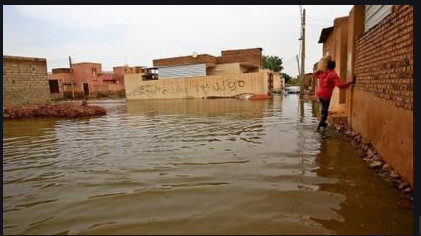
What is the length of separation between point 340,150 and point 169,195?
376 centimetres

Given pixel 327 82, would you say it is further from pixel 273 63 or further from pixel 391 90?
pixel 273 63

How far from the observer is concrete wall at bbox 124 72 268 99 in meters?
29.9

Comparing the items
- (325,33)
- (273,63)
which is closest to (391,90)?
(325,33)

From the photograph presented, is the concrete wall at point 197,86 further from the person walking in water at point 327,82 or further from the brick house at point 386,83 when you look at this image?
the brick house at point 386,83

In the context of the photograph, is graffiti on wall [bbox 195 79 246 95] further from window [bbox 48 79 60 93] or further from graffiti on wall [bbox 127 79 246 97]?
window [bbox 48 79 60 93]

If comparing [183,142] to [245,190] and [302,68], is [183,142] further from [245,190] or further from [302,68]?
[302,68]

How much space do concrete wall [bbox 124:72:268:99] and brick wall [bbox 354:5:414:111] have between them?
901 inches

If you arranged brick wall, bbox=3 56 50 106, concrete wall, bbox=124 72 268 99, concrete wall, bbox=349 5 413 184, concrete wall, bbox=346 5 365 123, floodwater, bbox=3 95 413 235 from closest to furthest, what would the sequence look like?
1. floodwater, bbox=3 95 413 235
2. concrete wall, bbox=349 5 413 184
3. concrete wall, bbox=346 5 365 123
4. brick wall, bbox=3 56 50 106
5. concrete wall, bbox=124 72 268 99

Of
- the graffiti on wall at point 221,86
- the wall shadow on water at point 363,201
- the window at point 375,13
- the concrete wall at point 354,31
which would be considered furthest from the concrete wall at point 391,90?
the graffiti on wall at point 221,86

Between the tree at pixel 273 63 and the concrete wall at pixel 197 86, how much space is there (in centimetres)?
2882

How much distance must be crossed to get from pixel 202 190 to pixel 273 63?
5927cm

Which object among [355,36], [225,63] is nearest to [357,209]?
[355,36]

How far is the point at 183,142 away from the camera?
7758 mm

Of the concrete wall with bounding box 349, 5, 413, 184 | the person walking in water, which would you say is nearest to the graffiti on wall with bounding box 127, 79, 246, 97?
the person walking in water
